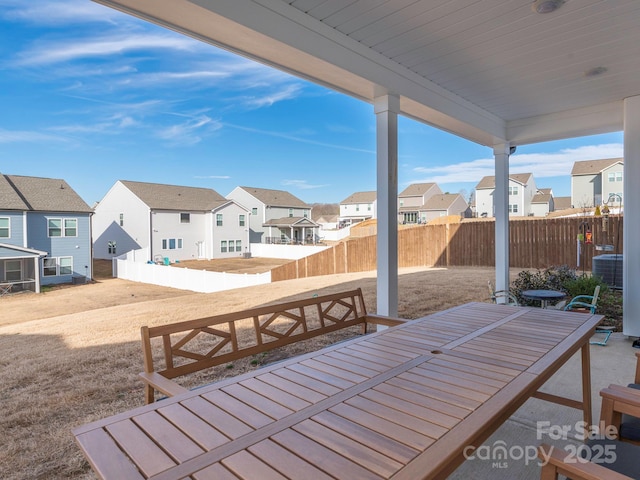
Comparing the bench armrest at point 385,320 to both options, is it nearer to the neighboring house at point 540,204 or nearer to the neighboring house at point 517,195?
the neighboring house at point 517,195

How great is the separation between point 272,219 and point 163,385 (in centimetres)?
2938

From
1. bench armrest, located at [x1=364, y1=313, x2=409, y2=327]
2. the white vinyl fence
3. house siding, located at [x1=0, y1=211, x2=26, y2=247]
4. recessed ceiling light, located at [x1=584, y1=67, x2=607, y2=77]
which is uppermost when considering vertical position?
recessed ceiling light, located at [x1=584, y1=67, x2=607, y2=77]

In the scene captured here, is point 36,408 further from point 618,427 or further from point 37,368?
point 618,427

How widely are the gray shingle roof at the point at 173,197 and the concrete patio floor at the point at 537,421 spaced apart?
23.0 meters

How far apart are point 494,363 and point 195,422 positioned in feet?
4.65

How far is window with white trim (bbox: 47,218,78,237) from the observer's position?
17125mm

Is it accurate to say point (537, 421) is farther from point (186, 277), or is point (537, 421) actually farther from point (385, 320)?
point (186, 277)

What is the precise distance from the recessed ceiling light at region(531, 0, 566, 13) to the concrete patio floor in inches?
113

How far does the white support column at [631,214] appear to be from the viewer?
435cm

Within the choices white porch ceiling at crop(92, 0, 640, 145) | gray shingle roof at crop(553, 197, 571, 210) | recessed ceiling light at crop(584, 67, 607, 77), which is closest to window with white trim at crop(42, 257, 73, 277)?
white porch ceiling at crop(92, 0, 640, 145)

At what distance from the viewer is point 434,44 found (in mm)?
3135

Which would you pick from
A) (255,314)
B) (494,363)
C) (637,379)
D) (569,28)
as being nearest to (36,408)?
(255,314)

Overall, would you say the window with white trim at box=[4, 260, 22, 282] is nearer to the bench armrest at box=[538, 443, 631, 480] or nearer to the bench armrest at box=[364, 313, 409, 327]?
the bench armrest at box=[364, 313, 409, 327]

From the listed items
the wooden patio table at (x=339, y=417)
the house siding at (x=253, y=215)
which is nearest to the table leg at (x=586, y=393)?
the wooden patio table at (x=339, y=417)
